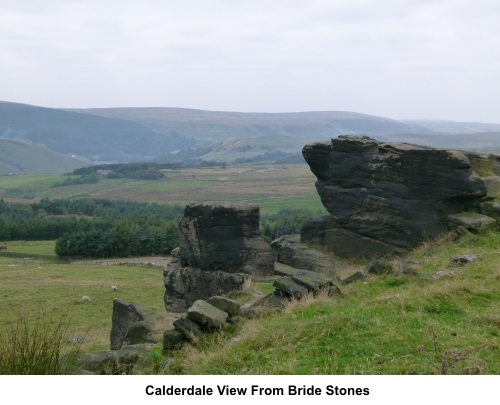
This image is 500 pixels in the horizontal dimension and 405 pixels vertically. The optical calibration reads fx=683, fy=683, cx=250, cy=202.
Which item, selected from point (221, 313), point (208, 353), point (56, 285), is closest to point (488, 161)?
point (221, 313)

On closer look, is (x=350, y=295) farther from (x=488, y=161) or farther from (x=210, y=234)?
(x=488, y=161)

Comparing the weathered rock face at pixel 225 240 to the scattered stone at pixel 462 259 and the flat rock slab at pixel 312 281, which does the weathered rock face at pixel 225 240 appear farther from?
the flat rock slab at pixel 312 281

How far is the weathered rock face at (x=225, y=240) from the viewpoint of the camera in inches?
1200

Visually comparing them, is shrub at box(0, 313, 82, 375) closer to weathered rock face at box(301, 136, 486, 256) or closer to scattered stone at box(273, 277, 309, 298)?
scattered stone at box(273, 277, 309, 298)

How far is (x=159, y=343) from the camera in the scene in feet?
63.2

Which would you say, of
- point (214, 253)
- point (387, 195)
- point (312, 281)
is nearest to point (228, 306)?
point (312, 281)

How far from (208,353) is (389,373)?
185 inches

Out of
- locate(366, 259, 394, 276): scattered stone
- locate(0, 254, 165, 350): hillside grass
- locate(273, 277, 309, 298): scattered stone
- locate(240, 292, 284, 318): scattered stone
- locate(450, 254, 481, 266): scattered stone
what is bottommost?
locate(0, 254, 165, 350): hillside grass

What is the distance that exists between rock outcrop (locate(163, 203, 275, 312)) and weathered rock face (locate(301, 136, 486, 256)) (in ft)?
10.6

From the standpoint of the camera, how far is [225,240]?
31.0 meters

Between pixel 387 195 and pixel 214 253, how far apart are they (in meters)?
8.18

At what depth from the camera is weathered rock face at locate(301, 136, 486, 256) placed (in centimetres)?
2941

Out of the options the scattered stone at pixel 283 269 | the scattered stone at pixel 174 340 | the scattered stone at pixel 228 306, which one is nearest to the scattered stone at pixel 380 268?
the scattered stone at pixel 228 306

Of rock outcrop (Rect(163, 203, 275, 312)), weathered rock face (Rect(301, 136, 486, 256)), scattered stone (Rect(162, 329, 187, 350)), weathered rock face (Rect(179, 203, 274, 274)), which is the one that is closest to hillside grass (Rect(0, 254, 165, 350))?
rock outcrop (Rect(163, 203, 275, 312))
